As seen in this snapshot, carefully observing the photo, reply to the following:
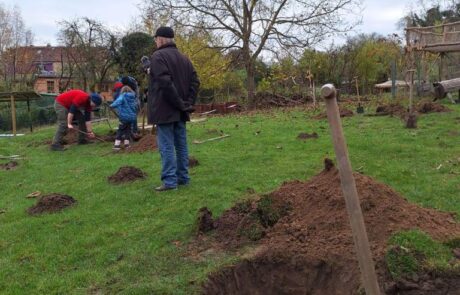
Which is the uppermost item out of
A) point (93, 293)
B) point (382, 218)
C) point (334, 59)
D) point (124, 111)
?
point (334, 59)

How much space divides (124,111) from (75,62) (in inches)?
1105

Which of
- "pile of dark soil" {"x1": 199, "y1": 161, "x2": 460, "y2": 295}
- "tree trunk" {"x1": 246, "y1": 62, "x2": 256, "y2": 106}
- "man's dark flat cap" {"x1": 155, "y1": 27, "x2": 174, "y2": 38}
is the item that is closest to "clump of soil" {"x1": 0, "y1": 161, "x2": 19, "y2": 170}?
"man's dark flat cap" {"x1": 155, "y1": 27, "x2": 174, "y2": 38}

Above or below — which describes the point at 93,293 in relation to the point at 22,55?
below

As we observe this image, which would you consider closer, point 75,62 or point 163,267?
point 163,267

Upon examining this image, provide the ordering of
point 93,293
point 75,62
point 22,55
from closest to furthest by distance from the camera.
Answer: point 93,293
point 75,62
point 22,55

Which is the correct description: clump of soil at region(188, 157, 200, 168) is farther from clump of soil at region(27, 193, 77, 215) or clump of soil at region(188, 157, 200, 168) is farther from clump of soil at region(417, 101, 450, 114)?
clump of soil at region(417, 101, 450, 114)

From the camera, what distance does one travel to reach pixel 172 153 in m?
7.48

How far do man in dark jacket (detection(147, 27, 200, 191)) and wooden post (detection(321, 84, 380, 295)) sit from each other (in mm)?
4523

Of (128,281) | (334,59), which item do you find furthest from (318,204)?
(334,59)

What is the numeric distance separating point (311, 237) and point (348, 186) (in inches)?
73.4

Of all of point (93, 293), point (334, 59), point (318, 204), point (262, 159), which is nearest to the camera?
point (93, 293)

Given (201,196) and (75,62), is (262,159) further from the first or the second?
(75,62)

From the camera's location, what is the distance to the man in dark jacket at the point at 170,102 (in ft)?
24.3

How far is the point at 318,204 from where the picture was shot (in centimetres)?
534
